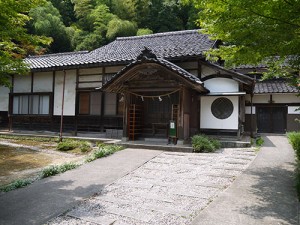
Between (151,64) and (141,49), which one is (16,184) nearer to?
(151,64)

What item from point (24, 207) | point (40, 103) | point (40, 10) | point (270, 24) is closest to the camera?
point (270, 24)

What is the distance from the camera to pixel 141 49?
55.8 ft

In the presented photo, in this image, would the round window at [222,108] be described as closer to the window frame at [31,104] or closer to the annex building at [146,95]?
the annex building at [146,95]

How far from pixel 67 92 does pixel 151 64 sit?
278 inches

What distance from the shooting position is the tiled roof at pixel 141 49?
14.1 m

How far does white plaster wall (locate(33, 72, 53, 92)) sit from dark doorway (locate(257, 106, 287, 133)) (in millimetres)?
16066

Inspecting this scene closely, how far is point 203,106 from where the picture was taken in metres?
13.1

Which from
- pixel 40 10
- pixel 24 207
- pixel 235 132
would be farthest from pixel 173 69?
pixel 40 10

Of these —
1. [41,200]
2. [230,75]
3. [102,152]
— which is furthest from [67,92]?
[41,200]

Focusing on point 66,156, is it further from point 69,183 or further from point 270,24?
point 270,24

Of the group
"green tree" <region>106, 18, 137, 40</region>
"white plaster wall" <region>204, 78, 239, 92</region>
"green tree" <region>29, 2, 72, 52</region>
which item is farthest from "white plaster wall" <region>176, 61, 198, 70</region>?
"green tree" <region>29, 2, 72, 52</region>

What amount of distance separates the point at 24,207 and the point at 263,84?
2016 cm

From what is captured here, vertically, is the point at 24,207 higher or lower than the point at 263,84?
lower

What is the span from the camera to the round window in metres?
12.7
